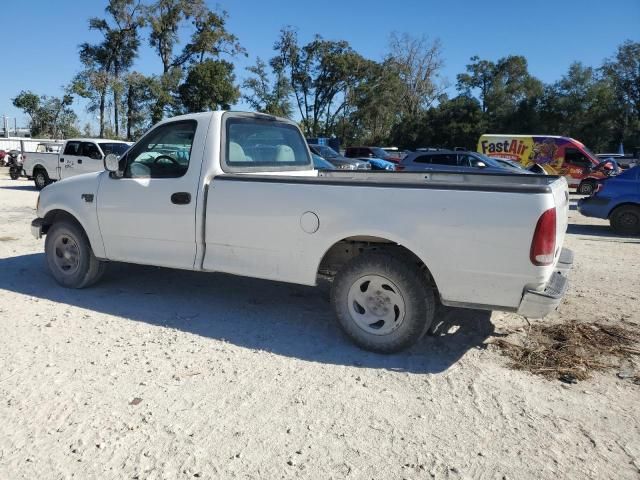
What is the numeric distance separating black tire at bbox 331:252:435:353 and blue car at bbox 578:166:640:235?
8762mm

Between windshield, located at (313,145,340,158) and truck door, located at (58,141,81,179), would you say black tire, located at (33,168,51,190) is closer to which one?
truck door, located at (58,141,81,179)

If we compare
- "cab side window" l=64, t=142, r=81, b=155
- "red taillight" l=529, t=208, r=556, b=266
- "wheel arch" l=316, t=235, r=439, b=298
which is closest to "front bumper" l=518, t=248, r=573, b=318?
"red taillight" l=529, t=208, r=556, b=266

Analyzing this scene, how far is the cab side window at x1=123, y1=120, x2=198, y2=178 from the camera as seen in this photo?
4.96m

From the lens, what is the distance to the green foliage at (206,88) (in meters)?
40.0

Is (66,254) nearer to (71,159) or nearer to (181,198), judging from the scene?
(181,198)

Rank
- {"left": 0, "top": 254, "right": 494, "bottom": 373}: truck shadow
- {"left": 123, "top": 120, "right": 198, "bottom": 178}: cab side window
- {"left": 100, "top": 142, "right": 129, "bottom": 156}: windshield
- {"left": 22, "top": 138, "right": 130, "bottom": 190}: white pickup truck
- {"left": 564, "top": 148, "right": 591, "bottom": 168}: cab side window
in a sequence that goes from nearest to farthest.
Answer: {"left": 0, "top": 254, "right": 494, "bottom": 373}: truck shadow < {"left": 123, "top": 120, "right": 198, "bottom": 178}: cab side window < {"left": 100, "top": 142, "right": 129, "bottom": 156}: windshield < {"left": 22, "top": 138, "right": 130, "bottom": 190}: white pickup truck < {"left": 564, "top": 148, "right": 591, "bottom": 168}: cab side window

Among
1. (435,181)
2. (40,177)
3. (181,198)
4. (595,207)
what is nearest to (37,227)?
(181,198)

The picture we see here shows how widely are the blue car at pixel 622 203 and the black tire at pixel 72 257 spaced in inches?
391

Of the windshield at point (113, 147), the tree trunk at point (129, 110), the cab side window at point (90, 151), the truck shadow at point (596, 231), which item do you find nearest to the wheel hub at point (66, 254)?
the truck shadow at point (596, 231)

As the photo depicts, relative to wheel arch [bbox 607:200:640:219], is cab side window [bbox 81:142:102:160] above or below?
above

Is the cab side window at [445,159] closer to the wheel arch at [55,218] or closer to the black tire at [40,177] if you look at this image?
the black tire at [40,177]

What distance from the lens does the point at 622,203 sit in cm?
1092

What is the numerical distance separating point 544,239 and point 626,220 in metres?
8.91

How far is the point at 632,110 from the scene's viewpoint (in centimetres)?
4716
